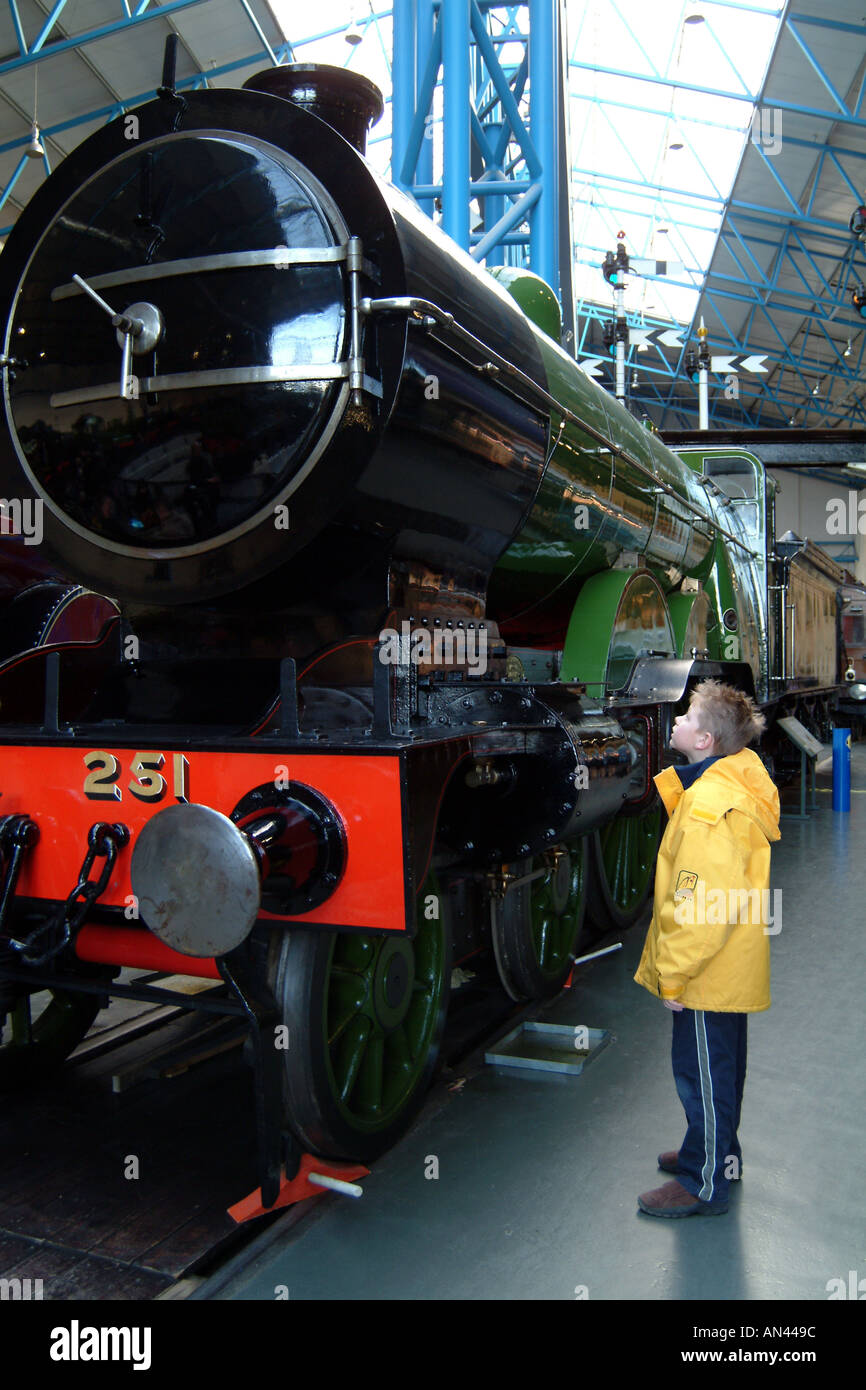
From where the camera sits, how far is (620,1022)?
3682 mm

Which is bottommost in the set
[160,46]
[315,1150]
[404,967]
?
[315,1150]

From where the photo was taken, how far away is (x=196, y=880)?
1978 mm

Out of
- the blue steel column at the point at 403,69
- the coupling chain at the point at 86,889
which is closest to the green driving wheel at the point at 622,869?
the coupling chain at the point at 86,889

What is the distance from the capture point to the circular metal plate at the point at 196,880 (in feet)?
6.34

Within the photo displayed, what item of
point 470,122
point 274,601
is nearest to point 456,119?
point 470,122

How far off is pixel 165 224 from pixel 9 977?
182 cm

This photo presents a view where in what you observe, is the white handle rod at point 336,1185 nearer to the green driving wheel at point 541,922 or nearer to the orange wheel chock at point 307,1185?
the orange wheel chock at point 307,1185

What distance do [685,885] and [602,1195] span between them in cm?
79

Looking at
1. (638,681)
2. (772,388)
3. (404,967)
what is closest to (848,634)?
(772,388)

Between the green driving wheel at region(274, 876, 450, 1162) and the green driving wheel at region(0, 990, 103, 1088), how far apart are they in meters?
1.03

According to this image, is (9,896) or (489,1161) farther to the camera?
(489,1161)
